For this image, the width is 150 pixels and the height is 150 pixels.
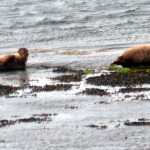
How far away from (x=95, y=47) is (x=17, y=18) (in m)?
16.0

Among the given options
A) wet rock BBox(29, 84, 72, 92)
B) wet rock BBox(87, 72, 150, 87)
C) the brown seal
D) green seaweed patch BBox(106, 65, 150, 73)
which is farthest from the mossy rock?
wet rock BBox(29, 84, 72, 92)

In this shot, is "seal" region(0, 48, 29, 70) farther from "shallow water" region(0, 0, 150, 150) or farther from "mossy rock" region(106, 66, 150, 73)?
"mossy rock" region(106, 66, 150, 73)

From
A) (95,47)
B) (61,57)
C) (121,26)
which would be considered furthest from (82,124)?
(121,26)

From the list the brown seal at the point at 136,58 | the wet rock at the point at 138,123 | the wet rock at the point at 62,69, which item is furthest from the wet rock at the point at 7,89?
the wet rock at the point at 138,123

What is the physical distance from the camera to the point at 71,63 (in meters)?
26.1

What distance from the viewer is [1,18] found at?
46688 mm

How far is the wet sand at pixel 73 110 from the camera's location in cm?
1537

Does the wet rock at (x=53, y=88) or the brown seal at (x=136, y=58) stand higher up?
the brown seal at (x=136, y=58)

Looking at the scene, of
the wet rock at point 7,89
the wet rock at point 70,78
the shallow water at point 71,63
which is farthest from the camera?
the wet rock at point 70,78

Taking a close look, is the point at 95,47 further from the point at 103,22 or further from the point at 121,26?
the point at 103,22

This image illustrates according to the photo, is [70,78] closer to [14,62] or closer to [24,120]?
[14,62]

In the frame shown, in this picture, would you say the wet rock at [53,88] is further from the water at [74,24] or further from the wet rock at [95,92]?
the water at [74,24]

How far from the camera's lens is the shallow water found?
15.6m

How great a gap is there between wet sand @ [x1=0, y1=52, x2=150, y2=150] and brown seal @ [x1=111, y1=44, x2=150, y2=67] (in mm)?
756
